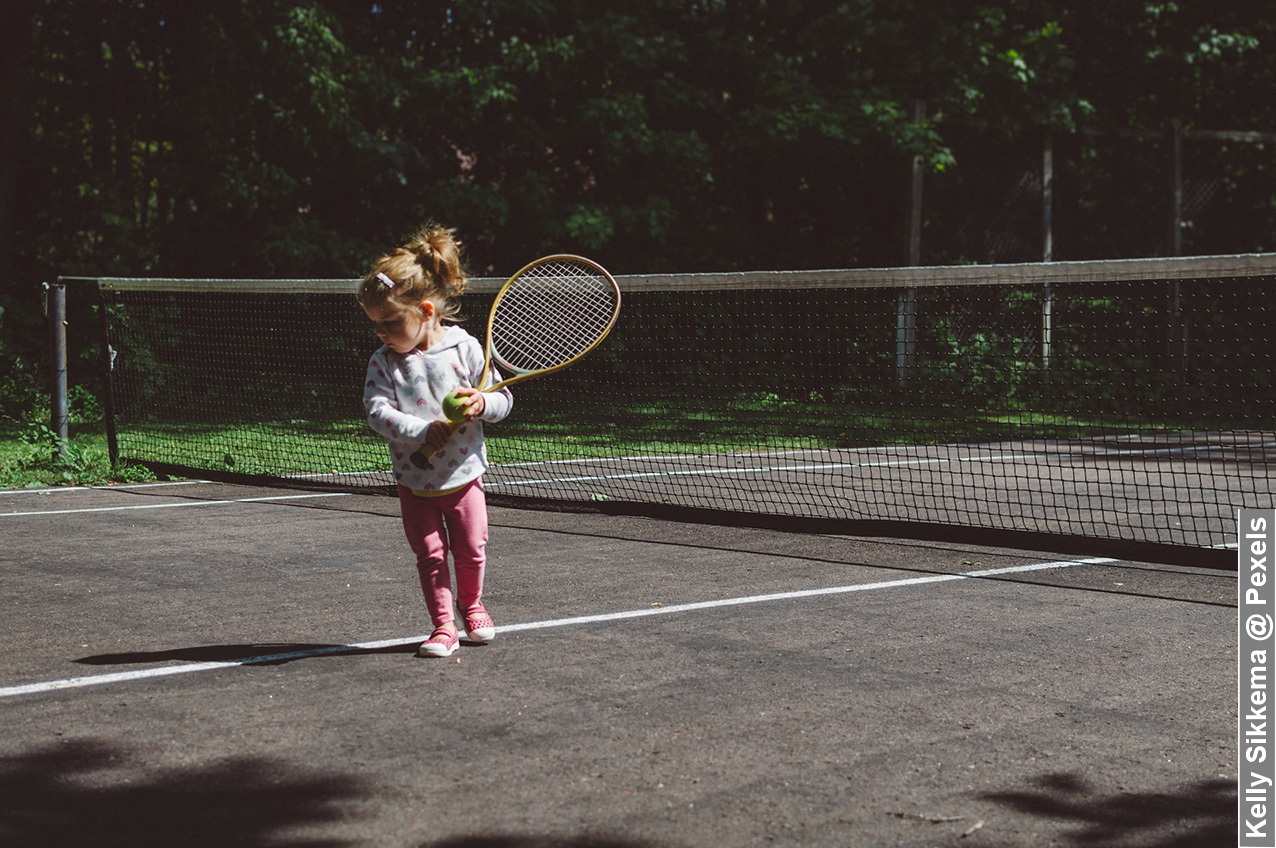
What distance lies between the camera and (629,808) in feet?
11.8

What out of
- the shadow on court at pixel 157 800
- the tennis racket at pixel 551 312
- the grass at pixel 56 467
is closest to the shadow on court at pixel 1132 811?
the shadow on court at pixel 157 800

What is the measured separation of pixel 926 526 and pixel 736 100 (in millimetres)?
15159

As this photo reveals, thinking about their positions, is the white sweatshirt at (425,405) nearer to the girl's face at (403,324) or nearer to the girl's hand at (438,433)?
the girl's face at (403,324)

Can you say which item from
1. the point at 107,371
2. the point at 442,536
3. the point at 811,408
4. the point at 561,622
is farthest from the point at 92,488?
the point at 811,408

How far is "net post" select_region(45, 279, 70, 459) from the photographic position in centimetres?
1145

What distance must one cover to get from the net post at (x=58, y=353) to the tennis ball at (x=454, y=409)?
7.69m

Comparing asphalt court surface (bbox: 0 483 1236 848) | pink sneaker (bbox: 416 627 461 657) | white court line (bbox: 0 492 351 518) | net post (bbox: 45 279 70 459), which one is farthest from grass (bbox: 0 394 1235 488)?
pink sneaker (bbox: 416 627 461 657)

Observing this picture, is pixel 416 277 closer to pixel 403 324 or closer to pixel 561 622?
pixel 403 324

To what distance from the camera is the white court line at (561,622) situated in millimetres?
4918

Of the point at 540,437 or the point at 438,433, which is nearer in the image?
the point at 438,433

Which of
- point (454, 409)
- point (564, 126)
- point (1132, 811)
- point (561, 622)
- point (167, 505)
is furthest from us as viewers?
point (564, 126)

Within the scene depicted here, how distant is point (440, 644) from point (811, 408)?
12357 millimetres

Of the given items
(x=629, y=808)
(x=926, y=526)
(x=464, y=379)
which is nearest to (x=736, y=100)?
(x=926, y=526)

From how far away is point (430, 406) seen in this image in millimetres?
5238
